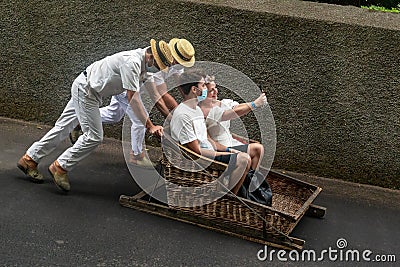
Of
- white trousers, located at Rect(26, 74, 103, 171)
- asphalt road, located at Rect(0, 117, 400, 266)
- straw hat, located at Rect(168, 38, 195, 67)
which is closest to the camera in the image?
asphalt road, located at Rect(0, 117, 400, 266)

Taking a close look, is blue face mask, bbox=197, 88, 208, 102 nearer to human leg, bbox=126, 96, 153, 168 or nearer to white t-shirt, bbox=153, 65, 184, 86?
white t-shirt, bbox=153, 65, 184, 86

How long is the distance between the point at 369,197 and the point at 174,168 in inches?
88.8

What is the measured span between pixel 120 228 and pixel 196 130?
3.22 ft

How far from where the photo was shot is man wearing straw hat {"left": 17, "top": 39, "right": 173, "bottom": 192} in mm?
5148

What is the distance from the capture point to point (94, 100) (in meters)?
5.46

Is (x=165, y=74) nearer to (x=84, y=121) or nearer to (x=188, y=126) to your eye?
(x=188, y=126)

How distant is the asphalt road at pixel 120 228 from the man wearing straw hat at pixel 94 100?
22 centimetres

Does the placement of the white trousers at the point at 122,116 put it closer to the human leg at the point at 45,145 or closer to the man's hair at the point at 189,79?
the human leg at the point at 45,145

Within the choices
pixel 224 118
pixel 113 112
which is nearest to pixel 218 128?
pixel 224 118

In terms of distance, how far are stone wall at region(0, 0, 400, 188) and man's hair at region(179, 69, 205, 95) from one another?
4.65ft

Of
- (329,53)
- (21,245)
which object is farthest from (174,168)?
(329,53)

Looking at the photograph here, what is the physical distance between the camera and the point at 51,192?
18.5 feet

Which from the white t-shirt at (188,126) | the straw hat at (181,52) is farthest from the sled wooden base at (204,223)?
the straw hat at (181,52)

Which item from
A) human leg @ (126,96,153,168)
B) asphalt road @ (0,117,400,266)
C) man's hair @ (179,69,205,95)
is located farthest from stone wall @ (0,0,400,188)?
man's hair @ (179,69,205,95)
